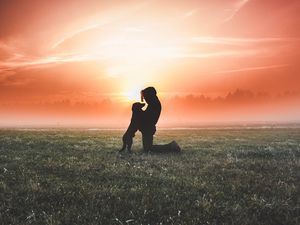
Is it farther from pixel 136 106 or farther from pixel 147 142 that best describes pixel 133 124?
pixel 147 142

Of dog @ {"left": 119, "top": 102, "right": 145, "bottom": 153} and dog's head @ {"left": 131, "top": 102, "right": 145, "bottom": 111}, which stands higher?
dog's head @ {"left": 131, "top": 102, "right": 145, "bottom": 111}

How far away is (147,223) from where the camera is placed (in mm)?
8695

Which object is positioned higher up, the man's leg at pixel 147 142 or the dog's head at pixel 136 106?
the dog's head at pixel 136 106

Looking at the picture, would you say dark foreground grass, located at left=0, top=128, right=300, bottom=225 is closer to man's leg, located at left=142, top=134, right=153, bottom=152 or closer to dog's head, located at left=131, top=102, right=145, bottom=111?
→ man's leg, located at left=142, top=134, right=153, bottom=152

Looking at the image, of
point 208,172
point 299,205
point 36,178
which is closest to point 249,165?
point 208,172

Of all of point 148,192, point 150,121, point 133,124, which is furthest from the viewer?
point 150,121

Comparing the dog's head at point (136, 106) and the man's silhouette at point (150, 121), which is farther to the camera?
the man's silhouette at point (150, 121)

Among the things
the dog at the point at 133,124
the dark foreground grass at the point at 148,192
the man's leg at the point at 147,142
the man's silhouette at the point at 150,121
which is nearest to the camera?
the dark foreground grass at the point at 148,192

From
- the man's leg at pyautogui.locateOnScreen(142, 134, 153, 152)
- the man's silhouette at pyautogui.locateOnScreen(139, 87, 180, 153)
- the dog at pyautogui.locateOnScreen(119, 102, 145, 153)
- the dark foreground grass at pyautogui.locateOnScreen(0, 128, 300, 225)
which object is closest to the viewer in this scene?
the dark foreground grass at pyautogui.locateOnScreen(0, 128, 300, 225)

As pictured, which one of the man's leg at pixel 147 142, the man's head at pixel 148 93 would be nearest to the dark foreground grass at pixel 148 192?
the man's leg at pixel 147 142

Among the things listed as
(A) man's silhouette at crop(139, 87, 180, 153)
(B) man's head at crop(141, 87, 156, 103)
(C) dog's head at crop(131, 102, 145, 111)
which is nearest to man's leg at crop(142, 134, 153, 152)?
(A) man's silhouette at crop(139, 87, 180, 153)

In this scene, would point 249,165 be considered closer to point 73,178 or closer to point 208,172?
point 208,172

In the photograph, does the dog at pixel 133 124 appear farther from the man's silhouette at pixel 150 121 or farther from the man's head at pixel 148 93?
the man's head at pixel 148 93

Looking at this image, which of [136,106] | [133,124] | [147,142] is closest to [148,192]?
[133,124]
